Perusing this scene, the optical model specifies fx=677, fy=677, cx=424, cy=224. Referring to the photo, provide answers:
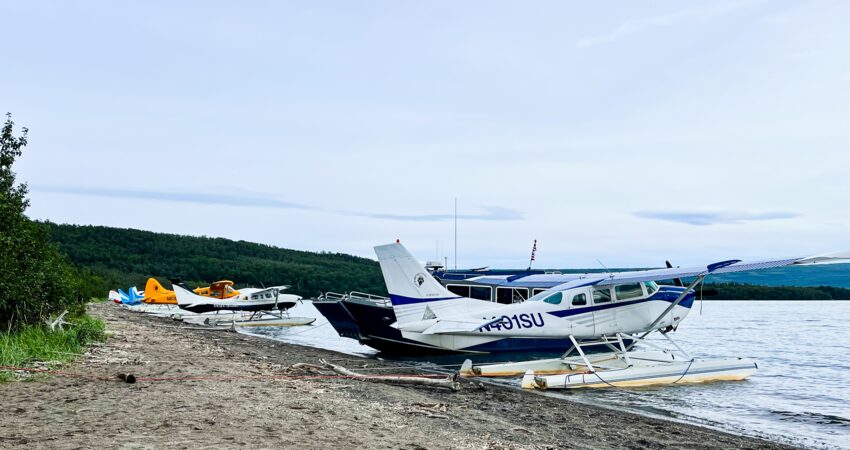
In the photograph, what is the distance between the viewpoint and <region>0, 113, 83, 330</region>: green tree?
12.4 m

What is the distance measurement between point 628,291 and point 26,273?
12.6 metres

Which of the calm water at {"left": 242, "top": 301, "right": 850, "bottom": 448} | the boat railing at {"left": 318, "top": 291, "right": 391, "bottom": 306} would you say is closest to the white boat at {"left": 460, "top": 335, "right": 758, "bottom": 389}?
the calm water at {"left": 242, "top": 301, "right": 850, "bottom": 448}

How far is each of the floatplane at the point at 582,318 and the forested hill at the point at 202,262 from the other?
68.0 m

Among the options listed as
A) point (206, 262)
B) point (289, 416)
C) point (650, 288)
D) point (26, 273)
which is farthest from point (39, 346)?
point (206, 262)

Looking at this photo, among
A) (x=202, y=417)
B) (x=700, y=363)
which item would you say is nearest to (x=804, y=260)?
(x=700, y=363)

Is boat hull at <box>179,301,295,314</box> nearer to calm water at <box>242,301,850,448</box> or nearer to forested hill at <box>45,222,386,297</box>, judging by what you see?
calm water at <box>242,301,850,448</box>

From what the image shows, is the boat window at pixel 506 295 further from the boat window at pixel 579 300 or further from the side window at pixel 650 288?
the boat window at pixel 579 300

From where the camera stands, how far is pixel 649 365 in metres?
15.1

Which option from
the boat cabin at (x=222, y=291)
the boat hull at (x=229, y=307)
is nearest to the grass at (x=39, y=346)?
the boat hull at (x=229, y=307)

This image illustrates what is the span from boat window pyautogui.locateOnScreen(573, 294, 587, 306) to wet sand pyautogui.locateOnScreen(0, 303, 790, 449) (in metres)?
2.86

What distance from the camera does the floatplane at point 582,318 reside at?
46.5ft

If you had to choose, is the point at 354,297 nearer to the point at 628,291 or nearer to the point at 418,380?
the point at 628,291

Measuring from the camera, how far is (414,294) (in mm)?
16641

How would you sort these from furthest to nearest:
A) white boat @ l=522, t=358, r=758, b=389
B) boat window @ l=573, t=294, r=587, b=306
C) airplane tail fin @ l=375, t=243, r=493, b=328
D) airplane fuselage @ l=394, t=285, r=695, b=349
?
airplane tail fin @ l=375, t=243, r=493, b=328 < boat window @ l=573, t=294, r=587, b=306 < airplane fuselage @ l=394, t=285, r=695, b=349 < white boat @ l=522, t=358, r=758, b=389
